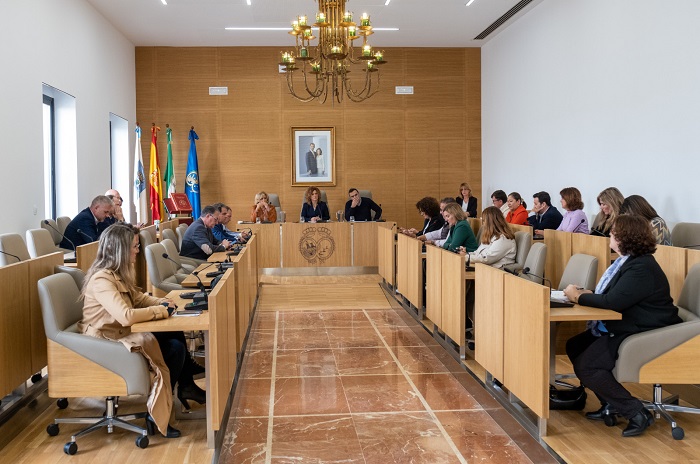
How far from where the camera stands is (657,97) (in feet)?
27.0

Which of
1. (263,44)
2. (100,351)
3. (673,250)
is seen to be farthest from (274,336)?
(263,44)

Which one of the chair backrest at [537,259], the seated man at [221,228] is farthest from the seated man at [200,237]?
the chair backrest at [537,259]

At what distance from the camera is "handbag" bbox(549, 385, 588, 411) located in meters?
4.73

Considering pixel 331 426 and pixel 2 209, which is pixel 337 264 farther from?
pixel 331 426

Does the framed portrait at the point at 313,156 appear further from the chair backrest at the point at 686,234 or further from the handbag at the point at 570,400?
the handbag at the point at 570,400

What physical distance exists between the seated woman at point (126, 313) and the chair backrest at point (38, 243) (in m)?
3.31

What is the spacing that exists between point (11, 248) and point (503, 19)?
354 inches

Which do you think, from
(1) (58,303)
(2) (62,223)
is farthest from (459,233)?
(2) (62,223)

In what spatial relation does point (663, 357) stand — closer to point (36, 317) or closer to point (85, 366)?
point (85, 366)

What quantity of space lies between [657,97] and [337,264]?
555cm

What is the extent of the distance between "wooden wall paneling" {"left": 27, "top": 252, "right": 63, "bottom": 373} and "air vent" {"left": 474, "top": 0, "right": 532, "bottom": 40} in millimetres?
8866

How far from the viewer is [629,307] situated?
169 inches

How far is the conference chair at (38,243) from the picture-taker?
7316 mm

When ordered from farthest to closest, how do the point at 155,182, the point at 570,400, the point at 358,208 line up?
the point at 155,182 < the point at 358,208 < the point at 570,400
